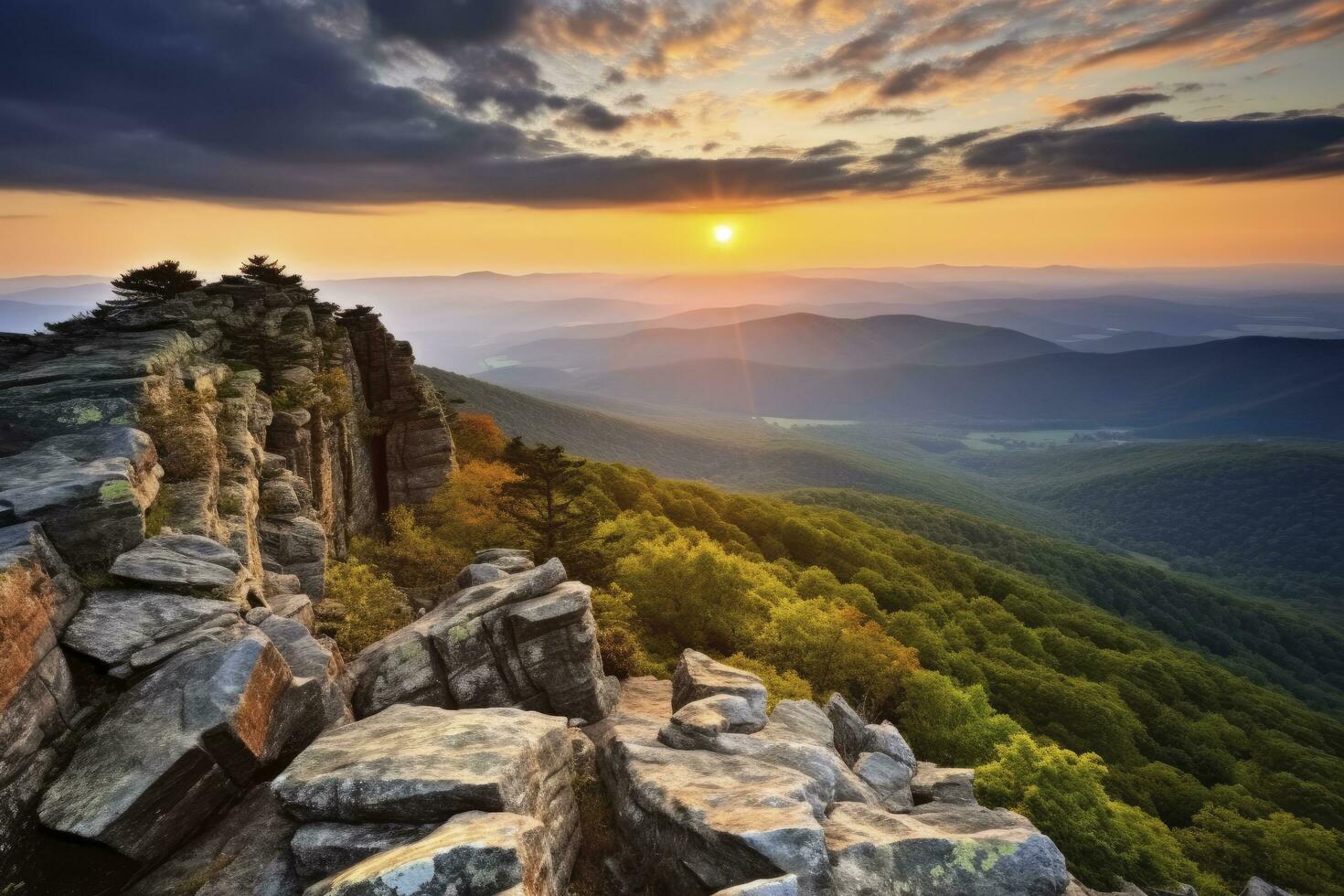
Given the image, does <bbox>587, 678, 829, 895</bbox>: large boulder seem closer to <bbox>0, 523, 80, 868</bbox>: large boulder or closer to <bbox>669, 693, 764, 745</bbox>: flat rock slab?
<bbox>669, 693, 764, 745</bbox>: flat rock slab

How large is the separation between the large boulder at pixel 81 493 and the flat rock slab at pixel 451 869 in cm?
1189

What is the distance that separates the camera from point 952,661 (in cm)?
8200

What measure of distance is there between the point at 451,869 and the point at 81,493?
15038 mm

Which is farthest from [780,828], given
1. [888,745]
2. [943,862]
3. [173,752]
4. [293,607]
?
[293,607]

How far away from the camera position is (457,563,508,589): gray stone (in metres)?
32.3

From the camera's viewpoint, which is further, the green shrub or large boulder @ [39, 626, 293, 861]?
the green shrub

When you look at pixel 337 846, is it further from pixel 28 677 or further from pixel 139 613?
pixel 139 613

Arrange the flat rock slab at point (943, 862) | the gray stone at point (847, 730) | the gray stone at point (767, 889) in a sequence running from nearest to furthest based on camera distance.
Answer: the gray stone at point (767, 889)
the flat rock slab at point (943, 862)
the gray stone at point (847, 730)

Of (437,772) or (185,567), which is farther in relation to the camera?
(185,567)

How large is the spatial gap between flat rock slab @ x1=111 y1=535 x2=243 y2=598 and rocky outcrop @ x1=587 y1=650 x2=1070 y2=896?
13514mm

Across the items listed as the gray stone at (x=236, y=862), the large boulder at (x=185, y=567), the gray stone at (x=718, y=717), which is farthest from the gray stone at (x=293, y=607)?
the gray stone at (x=718, y=717)

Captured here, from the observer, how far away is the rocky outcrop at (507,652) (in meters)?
24.7

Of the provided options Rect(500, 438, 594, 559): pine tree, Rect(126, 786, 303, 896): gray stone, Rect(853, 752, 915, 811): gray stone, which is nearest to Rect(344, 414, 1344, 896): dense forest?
Rect(500, 438, 594, 559): pine tree

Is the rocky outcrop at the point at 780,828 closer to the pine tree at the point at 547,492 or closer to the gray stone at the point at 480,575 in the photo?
the gray stone at the point at 480,575
